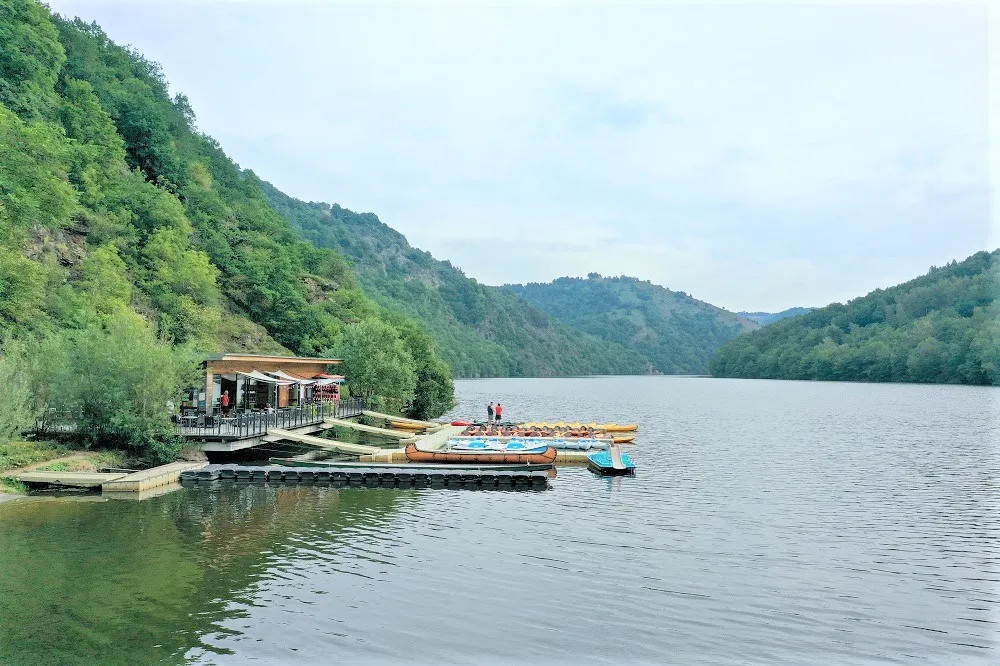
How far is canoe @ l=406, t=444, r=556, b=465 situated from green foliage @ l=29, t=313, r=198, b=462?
12.2m

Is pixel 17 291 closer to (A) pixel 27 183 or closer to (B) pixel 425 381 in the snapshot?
(A) pixel 27 183

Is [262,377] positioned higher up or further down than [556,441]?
higher up

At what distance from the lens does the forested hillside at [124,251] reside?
34.8 meters

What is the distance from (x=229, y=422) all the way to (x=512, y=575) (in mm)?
23026

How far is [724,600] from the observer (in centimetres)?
1864

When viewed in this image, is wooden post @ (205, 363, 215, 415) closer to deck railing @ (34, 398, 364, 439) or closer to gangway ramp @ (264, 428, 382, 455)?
deck railing @ (34, 398, 364, 439)

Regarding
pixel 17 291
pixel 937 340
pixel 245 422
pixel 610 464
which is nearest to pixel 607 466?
pixel 610 464

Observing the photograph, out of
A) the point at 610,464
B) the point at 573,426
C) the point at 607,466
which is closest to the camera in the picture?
the point at 607,466

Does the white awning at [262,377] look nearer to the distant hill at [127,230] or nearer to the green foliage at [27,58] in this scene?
the distant hill at [127,230]

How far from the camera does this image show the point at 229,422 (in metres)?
38.4

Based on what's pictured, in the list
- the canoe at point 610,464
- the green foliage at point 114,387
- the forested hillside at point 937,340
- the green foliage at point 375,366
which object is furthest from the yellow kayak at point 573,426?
the forested hillside at point 937,340

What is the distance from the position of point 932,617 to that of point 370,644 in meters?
13.3

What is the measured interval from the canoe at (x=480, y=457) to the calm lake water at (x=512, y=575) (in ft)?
10.6

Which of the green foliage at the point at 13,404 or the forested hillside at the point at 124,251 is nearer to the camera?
the green foliage at the point at 13,404
